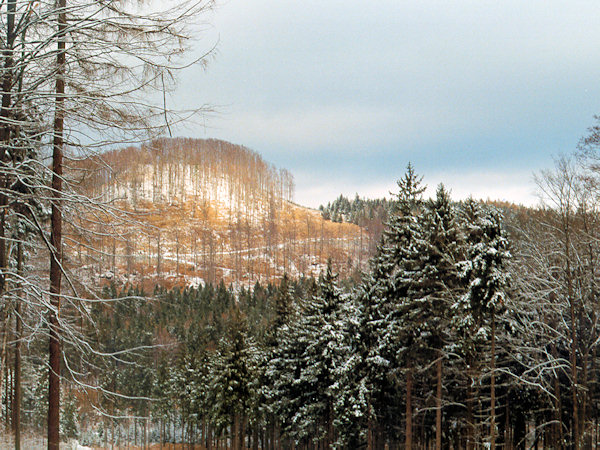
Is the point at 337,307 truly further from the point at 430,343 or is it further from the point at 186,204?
the point at 186,204

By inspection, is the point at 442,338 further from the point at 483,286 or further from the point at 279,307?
the point at 279,307

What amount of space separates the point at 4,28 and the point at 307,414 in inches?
1070

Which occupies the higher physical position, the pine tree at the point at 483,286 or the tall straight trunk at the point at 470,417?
the pine tree at the point at 483,286

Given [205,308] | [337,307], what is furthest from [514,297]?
[205,308]

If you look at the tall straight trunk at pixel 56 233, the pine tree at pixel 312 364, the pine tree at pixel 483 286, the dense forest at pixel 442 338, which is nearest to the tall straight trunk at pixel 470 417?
the dense forest at pixel 442 338

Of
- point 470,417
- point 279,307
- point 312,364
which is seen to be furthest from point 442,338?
point 279,307

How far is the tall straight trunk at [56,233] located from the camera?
6.32m

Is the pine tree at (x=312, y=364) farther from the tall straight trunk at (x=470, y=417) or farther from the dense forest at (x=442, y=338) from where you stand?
the tall straight trunk at (x=470, y=417)

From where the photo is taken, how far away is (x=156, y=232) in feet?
22.8

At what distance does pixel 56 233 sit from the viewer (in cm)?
790

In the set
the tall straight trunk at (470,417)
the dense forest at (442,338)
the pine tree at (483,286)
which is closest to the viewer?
the pine tree at (483,286)

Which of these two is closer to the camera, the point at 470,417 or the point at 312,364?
the point at 470,417

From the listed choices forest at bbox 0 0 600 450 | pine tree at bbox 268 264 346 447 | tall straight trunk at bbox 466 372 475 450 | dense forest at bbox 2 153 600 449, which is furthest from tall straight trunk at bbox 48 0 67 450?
pine tree at bbox 268 264 346 447

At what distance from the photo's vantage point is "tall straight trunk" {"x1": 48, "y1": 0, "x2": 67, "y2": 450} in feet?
20.7
